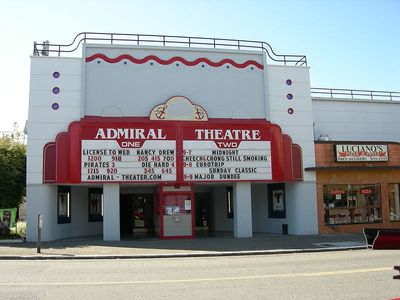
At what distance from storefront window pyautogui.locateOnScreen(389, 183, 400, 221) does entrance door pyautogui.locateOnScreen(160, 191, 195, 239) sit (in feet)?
34.6

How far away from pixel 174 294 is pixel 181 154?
13.7m

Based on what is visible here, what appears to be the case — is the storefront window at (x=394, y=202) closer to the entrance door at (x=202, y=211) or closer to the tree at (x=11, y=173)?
the entrance door at (x=202, y=211)

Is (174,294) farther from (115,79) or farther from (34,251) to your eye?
(115,79)

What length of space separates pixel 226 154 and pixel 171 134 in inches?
105

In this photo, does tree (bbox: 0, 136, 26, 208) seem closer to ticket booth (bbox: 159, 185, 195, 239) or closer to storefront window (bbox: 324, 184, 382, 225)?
ticket booth (bbox: 159, 185, 195, 239)

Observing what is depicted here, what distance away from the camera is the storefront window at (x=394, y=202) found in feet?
84.2

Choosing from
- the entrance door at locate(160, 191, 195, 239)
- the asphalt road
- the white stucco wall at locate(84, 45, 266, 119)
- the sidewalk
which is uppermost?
the white stucco wall at locate(84, 45, 266, 119)

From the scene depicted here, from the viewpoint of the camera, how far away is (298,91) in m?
24.8

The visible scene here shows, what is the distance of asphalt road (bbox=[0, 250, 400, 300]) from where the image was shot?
8898 millimetres

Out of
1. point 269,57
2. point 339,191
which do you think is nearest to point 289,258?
point 339,191

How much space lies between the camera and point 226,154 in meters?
22.8

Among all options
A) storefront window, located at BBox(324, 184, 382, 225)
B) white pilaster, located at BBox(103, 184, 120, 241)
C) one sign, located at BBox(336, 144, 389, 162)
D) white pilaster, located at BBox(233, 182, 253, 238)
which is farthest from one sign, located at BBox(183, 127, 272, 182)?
one sign, located at BBox(336, 144, 389, 162)

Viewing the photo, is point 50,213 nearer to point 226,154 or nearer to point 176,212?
point 176,212

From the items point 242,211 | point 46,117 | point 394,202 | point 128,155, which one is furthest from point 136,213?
point 394,202
